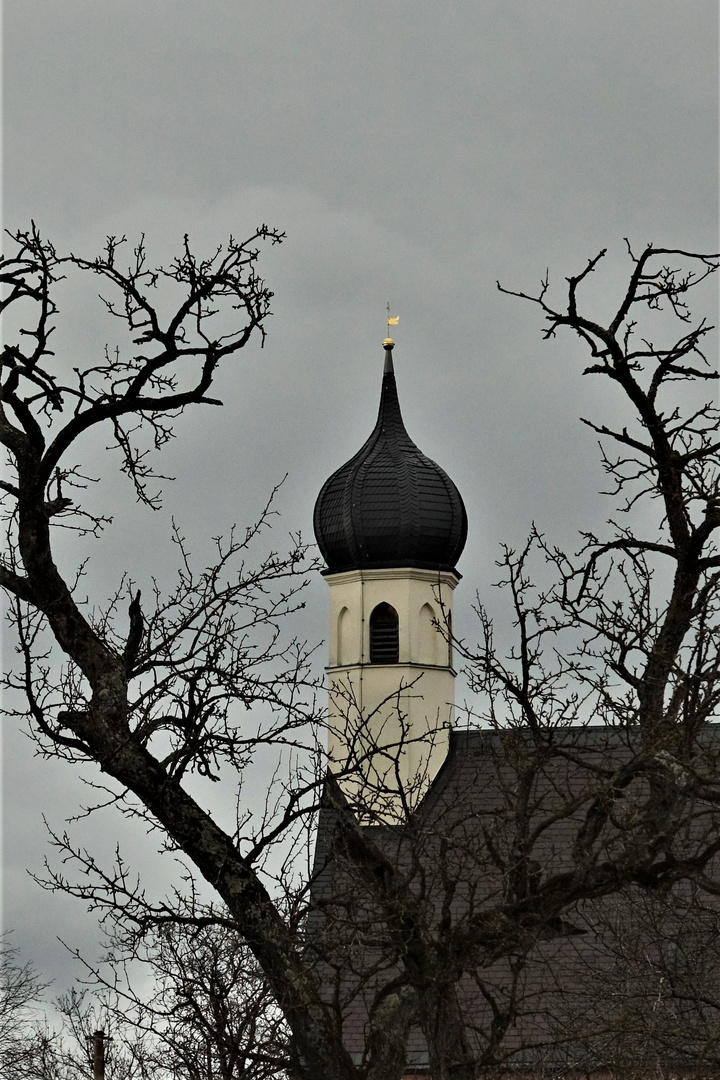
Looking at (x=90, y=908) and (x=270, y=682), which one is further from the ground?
(x=270, y=682)

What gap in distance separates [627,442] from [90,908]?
3622 mm

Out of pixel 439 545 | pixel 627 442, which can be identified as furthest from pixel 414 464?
pixel 627 442

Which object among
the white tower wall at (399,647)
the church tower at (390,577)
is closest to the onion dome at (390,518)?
the church tower at (390,577)

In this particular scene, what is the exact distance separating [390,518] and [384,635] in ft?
6.52

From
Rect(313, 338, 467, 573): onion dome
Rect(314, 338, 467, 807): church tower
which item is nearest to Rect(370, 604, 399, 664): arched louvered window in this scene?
Rect(314, 338, 467, 807): church tower

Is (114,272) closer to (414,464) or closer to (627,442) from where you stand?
(627,442)

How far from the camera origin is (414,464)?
31547mm

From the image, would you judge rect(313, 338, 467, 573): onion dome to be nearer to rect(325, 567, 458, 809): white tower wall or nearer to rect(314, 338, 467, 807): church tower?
rect(314, 338, 467, 807): church tower

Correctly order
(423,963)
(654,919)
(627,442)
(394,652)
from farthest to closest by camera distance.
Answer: (394,652), (654,919), (627,442), (423,963)

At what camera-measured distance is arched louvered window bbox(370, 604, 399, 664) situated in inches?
1204

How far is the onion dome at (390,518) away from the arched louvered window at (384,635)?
0.79 metres

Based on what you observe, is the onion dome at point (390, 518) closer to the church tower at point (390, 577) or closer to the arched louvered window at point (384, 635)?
the church tower at point (390, 577)

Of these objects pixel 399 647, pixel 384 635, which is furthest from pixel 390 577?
pixel 399 647

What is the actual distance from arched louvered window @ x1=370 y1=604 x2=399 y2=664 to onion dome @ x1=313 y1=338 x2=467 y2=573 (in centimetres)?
79
